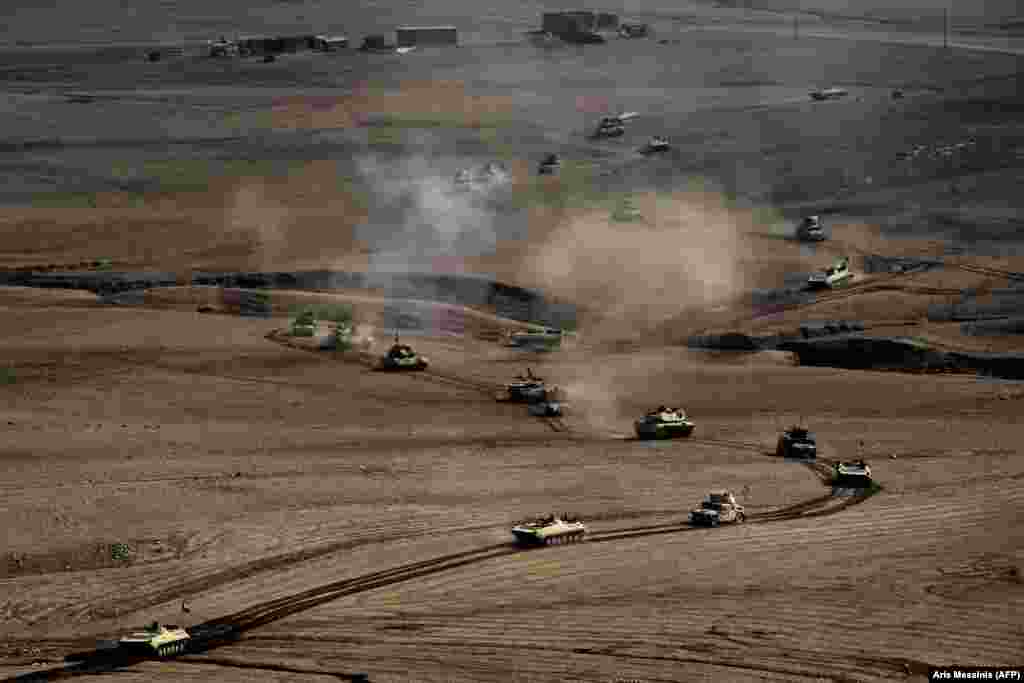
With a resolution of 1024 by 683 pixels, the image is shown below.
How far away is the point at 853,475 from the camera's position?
30.9 meters

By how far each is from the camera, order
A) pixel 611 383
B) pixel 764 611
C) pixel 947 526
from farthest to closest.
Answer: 1. pixel 611 383
2. pixel 947 526
3. pixel 764 611

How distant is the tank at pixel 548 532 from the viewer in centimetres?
2667

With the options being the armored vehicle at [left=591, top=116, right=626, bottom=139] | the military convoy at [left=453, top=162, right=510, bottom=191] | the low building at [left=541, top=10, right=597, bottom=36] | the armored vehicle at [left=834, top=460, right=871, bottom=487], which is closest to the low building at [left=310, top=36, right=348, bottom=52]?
the low building at [left=541, top=10, right=597, bottom=36]

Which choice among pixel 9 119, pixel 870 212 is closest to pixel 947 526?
pixel 870 212

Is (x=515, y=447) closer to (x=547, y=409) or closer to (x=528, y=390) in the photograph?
(x=547, y=409)

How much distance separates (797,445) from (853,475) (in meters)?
2.26

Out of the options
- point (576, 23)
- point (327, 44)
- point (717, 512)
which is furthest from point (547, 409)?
point (576, 23)

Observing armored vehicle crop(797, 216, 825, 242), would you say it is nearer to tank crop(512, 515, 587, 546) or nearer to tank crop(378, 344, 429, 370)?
tank crop(378, 344, 429, 370)

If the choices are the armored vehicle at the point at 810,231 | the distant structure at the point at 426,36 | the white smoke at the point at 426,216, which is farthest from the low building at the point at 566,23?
the armored vehicle at the point at 810,231

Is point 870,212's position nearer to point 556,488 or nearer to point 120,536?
point 556,488

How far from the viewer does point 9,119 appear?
78062 mm

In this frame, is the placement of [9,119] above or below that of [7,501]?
above

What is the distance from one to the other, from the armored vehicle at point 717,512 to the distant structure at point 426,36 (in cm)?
7384

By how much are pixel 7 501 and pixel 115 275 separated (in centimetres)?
2254
